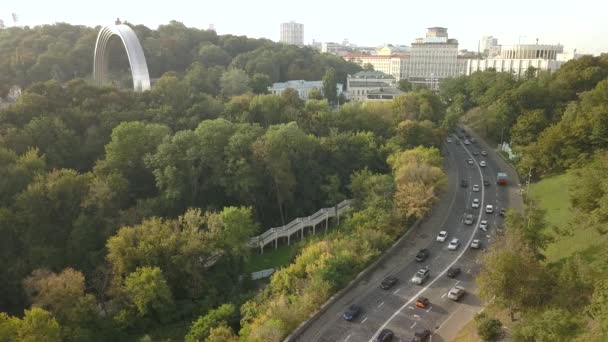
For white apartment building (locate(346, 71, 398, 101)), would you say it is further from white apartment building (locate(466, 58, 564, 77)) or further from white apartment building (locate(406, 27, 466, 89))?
white apartment building (locate(406, 27, 466, 89))

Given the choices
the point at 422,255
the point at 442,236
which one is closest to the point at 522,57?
the point at 442,236

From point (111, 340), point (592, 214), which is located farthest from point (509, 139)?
point (111, 340)

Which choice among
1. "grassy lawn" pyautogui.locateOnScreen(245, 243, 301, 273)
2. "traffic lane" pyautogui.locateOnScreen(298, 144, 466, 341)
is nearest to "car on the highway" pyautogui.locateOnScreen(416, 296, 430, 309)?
"traffic lane" pyautogui.locateOnScreen(298, 144, 466, 341)

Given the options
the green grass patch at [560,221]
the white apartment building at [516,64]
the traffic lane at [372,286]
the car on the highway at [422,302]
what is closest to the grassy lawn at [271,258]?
the traffic lane at [372,286]

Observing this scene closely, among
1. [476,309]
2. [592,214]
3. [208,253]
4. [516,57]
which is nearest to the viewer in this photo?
[476,309]

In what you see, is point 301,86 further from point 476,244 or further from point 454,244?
point 476,244

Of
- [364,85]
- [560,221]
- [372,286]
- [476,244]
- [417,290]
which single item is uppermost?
[364,85]

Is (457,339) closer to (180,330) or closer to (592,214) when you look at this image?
(592,214)
